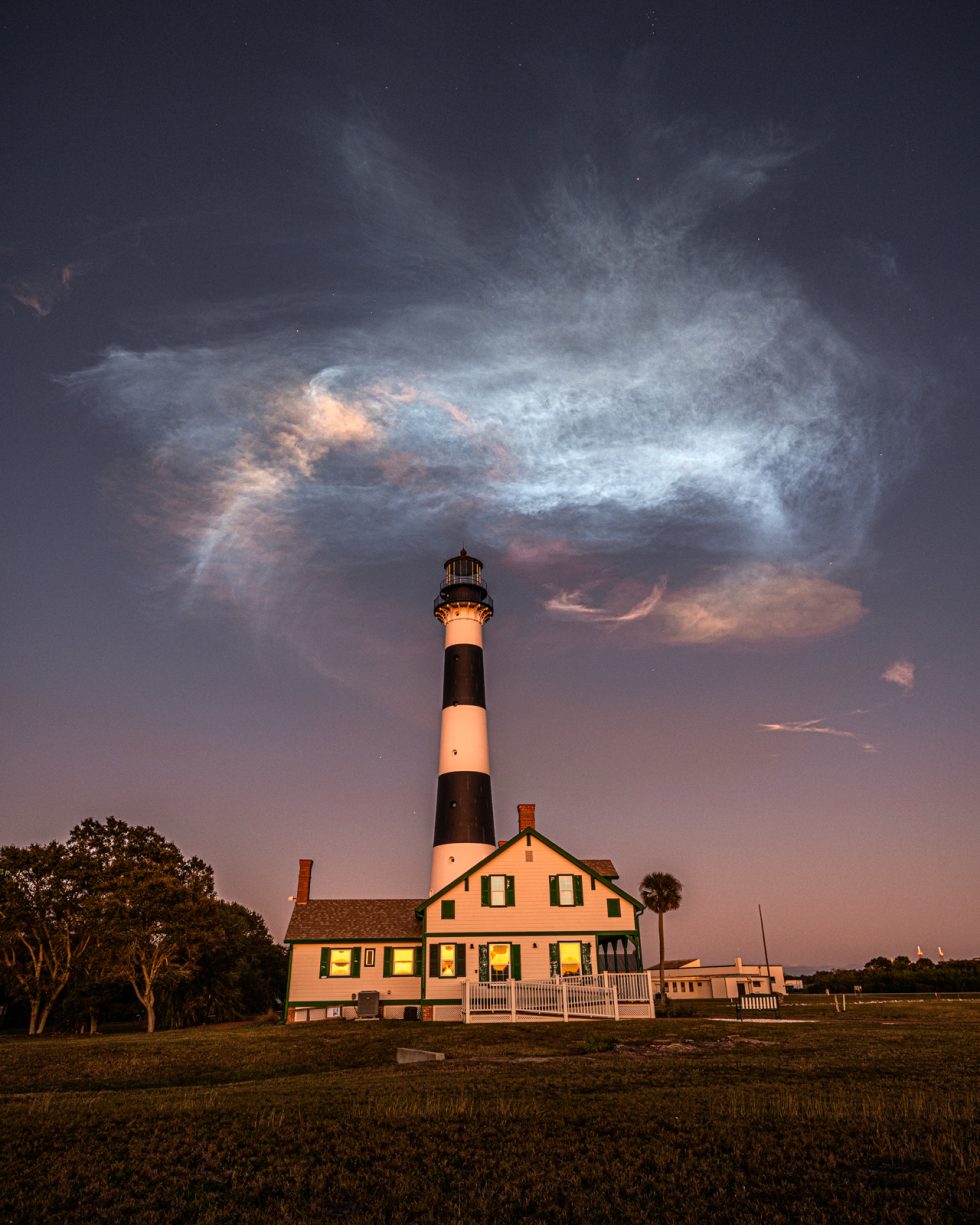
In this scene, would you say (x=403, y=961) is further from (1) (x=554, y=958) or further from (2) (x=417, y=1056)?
(2) (x=417, y=1056)

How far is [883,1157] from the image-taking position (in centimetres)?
808

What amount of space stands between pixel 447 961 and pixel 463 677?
1407 centimetres

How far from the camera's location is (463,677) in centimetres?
4259

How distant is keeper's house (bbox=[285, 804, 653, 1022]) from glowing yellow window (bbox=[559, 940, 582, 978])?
0.04 meters

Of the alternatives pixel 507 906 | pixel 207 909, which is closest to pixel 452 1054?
pixel 507 906

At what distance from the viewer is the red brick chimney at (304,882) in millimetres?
40612

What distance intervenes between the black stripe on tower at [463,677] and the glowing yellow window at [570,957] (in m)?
12.7

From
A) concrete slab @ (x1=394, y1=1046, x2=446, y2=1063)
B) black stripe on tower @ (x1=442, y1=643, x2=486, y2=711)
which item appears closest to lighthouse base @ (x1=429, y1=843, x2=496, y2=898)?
black stripe on tower @ (x1=442, y1=643, x2=486, y2=711)

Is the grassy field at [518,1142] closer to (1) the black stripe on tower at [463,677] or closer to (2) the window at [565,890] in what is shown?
(2) the window at [565,890]

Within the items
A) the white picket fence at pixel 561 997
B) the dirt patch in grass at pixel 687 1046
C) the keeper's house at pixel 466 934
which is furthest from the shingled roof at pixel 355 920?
the dirt patch in grass at pixel 687 1046

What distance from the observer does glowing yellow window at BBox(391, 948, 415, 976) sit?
120ft

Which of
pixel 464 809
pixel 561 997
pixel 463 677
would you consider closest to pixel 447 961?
pixel 464 809

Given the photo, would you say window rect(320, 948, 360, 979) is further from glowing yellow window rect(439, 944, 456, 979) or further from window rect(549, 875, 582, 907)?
window rect(549, 875, 582, 907)

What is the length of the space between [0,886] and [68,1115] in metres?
30.3
